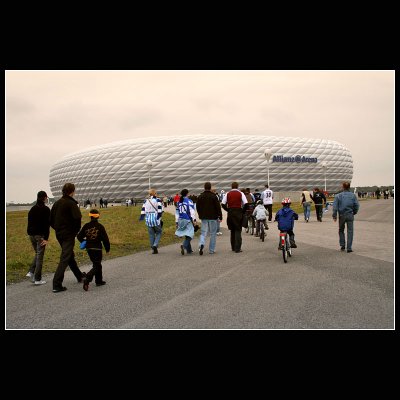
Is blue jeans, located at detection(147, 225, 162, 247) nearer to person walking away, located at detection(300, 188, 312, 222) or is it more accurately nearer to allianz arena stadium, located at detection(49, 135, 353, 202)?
person walking away, located at detection(300, 188, 312, 222)

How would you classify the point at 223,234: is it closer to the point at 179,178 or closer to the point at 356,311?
the point at 356,311

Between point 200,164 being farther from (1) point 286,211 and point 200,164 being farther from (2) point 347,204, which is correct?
(1) point 286,211

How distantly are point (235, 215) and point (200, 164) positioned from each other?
7199 cm

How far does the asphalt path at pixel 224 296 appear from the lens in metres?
5.09

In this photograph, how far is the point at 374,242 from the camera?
13086 millimetres

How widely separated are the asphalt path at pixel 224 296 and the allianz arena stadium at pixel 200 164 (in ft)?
239

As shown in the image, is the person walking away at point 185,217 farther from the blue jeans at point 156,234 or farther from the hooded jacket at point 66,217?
the hooded jacket at point 66,217

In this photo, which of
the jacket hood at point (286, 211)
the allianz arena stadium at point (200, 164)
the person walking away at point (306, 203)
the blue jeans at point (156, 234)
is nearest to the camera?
the jacket hood at point (286, 211)

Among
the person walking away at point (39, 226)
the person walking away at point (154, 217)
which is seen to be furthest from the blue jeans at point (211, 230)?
the person walking away at point (39, 226)

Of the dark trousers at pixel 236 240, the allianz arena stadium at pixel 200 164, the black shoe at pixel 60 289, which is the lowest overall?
the black shoe at pixel 60 289

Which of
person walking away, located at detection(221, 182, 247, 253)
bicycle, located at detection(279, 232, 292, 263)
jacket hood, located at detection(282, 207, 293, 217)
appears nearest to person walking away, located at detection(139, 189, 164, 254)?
person walking away, located at detection(221, 182, 247, 253)

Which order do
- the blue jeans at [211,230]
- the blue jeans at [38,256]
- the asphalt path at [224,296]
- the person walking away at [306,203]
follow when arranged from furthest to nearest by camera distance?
the person walking away at [306,203]
the blue jeans at [211,230]
the blue jeans at [38,256]
the asphalt path at [224,296]

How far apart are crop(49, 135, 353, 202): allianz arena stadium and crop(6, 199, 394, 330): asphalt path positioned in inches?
2867

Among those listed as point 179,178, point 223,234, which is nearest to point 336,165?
point 179,178
